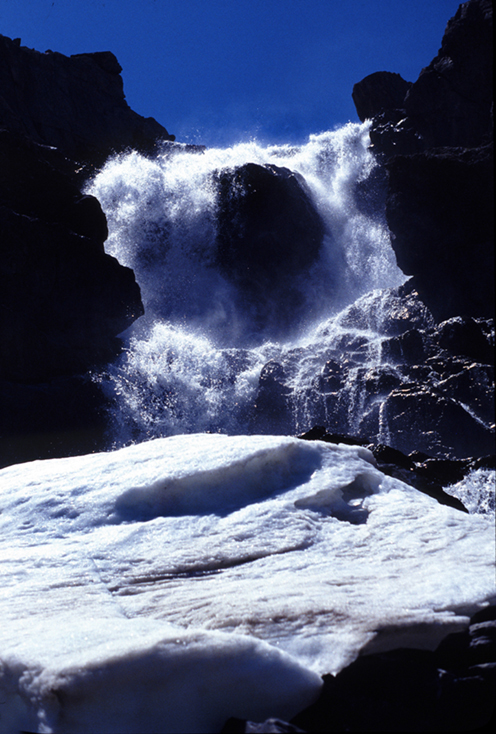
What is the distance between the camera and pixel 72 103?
34312 millimetres

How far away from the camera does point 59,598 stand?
8.57ft

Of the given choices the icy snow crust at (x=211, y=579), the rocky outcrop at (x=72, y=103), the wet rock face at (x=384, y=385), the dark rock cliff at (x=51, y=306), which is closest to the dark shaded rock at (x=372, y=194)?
the wet rock face at (x=384, y=385)

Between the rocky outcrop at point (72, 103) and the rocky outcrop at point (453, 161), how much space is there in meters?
26.6

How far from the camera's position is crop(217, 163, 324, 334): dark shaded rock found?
27609mm

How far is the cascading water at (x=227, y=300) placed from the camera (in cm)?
1902

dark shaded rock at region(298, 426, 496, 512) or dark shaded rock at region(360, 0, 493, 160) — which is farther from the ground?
dark shaded rock at region(360, 0, 493, 160)

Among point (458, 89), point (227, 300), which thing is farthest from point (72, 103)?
point (458, 89)

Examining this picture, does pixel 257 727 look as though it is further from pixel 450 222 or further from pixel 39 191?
pixel 39 191

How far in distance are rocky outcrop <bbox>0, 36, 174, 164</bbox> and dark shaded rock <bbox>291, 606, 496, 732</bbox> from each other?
34105 millimetres

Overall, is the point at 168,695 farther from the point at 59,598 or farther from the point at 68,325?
the point at 68,325

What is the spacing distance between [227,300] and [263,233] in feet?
13.5

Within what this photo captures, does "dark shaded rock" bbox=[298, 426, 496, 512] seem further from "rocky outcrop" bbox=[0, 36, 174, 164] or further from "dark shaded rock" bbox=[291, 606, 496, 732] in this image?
"rocky outcrop" bbox=[0, 36, 174, 164]

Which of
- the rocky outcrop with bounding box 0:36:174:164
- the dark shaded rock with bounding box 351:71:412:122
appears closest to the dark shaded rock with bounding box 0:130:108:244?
the dark shaded rock with bounding box 351:71:412:122

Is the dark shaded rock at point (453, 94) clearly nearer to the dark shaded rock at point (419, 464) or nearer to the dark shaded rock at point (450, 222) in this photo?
the dark shaded rock at point (450, 222)
